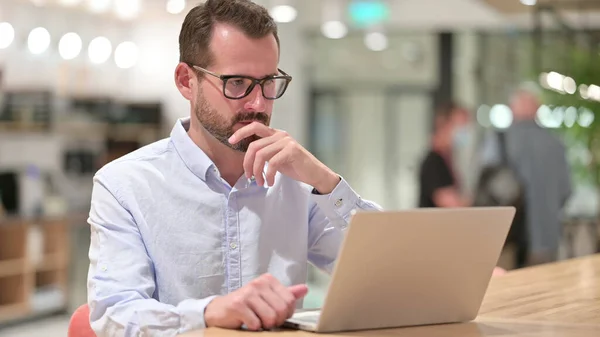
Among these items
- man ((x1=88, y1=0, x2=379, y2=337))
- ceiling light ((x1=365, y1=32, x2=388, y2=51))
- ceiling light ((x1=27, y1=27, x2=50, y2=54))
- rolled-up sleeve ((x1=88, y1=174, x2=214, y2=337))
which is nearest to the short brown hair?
man ((x1=88, y1=0, x2=379, y2=337))

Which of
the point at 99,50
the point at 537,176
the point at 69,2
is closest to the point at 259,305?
the point at 537,176

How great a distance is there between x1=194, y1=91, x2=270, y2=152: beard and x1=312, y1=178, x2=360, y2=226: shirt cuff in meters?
0.18

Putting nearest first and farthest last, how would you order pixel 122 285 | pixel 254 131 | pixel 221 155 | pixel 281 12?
pixel 122 285, pixel 254 131, pixel 221 155, pixel 281 12

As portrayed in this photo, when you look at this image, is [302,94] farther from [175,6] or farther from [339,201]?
[339,201]

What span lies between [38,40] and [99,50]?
1304mm

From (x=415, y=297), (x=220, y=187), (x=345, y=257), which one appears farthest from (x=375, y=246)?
(x=220, y=187)

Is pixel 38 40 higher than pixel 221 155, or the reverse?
pixel 38 40

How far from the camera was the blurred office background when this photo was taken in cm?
852

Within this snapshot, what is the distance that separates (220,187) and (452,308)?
1.94ft

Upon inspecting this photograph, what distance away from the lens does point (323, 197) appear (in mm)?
1859

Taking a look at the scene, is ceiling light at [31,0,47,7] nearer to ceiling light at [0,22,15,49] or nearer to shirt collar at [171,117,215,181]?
ceiling light at [0,22,15,49]

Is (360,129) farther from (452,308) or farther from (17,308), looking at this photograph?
(452,308)

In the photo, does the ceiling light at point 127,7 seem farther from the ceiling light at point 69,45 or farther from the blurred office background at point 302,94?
the ceiling light at point 69,45

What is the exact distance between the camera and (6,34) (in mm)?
8703
